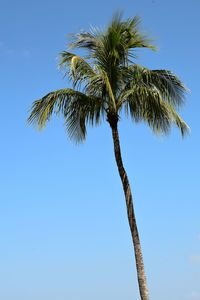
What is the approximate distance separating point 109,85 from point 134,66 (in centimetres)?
175

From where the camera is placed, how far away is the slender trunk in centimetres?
1344

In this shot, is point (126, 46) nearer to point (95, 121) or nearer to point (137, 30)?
point (137, 30)

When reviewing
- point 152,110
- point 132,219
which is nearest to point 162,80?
point 152,110

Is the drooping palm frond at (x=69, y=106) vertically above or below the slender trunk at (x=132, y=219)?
above

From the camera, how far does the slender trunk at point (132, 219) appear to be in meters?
13.4

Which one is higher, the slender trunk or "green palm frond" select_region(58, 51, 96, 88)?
"green palm frond" select_region(58, 51, 96, 88)

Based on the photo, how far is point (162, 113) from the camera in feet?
50.8

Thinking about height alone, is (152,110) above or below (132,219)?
above

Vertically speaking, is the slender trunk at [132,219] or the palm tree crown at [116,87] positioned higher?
the palm tree crown at [116,87]

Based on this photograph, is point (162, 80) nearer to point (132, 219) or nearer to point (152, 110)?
point (152, 110)

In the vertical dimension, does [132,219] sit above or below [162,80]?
below

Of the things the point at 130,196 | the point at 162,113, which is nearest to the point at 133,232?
the point at 130,196

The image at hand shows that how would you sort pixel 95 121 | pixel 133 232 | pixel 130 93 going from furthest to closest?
pixel 95 121 → pixel 130 93 → pixel 133 232

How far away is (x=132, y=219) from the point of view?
14.2 m
